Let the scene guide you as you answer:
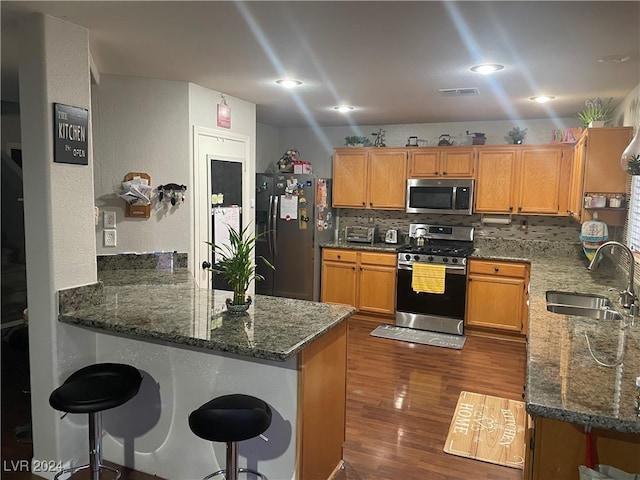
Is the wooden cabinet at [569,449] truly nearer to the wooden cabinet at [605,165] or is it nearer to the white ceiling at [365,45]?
the white ceiling at [365,45]

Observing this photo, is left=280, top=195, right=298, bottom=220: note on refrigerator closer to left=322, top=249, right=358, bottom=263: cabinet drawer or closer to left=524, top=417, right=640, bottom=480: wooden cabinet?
left=322, top=249, right=358, bottom=263: cabinet drawer

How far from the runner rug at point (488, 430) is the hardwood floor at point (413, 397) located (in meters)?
0.06

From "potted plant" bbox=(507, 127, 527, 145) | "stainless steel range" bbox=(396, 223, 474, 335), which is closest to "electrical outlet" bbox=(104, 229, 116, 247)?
"stainless steel range" bbox=(396, 223, 474, 335)

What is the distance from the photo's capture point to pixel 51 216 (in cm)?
233

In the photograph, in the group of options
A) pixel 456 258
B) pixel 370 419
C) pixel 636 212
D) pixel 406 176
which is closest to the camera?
pixel 370 419

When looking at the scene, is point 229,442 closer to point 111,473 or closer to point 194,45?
point 111,473

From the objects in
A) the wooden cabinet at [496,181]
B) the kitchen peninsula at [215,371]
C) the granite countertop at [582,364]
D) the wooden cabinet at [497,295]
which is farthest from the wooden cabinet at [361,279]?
the kitchen peninsula at [215,371]

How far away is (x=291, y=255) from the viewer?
5.62 metres

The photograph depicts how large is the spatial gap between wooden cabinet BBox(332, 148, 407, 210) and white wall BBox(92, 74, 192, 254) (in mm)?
2529

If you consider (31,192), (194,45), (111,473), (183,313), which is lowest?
(111,473)

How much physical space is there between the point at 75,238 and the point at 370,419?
6.99ft

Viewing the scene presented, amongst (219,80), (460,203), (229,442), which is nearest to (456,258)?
(460,203)

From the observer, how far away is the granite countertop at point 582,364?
146 centimetres

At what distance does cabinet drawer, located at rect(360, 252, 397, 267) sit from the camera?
5.43m
